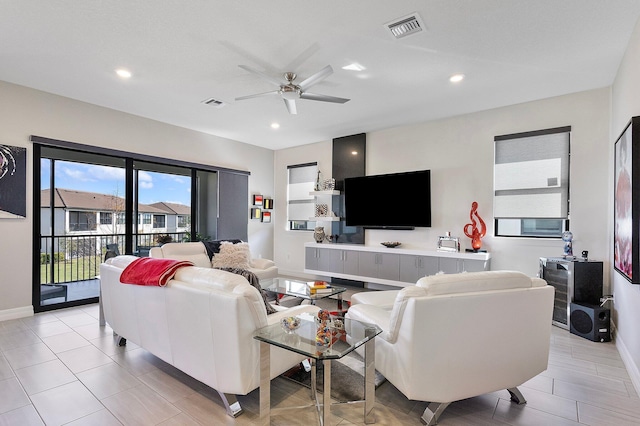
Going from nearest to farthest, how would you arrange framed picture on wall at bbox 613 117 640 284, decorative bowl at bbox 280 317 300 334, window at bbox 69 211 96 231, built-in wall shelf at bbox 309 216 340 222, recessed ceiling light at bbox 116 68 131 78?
decorative bowl at bbox 280 317 300 334, framed picture on wall at bbox 613 117 640 284, recessed ceiling light at bbox 116 68 131 78, window at bbox 69 211 96 231, built-in wall shelf at bbox 309 216 340 222

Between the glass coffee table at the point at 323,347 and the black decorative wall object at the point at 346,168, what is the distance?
388 centimetres

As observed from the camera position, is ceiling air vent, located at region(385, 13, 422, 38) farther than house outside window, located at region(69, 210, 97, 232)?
No

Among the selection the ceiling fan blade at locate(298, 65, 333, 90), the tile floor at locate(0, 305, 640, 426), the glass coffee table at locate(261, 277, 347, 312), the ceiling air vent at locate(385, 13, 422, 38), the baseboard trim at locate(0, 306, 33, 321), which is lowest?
the tile floor at locate(0, 305, 640, 426)

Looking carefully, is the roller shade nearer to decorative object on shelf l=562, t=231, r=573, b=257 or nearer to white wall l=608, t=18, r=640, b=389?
decorative object on shelf l=562, t=231, r=573, b=257

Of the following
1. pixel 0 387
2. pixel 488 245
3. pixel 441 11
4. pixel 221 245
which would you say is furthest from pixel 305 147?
pixel 0 387

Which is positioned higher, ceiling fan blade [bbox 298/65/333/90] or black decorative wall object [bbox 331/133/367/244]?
ceiling fan blade [bbox 298/65/333/90]

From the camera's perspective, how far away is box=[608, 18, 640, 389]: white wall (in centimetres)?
247

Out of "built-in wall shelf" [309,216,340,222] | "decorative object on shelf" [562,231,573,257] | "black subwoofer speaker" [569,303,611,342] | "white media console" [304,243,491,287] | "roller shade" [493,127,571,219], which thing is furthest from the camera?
"built-in wall shelf" [309,216,340,222]

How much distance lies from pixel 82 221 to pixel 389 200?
4.69 m

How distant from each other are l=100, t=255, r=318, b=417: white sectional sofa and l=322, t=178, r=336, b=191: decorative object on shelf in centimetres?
→ 387

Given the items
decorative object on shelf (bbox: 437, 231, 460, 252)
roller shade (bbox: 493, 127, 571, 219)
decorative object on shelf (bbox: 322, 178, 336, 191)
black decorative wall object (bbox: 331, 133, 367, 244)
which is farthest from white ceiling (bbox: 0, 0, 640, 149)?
decorative object on shelf (bbox: 437, 231, 460, 252)

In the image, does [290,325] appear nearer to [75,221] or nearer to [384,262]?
[384,262]

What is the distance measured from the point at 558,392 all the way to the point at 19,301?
5637 mm

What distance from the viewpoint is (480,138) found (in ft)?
15.2
